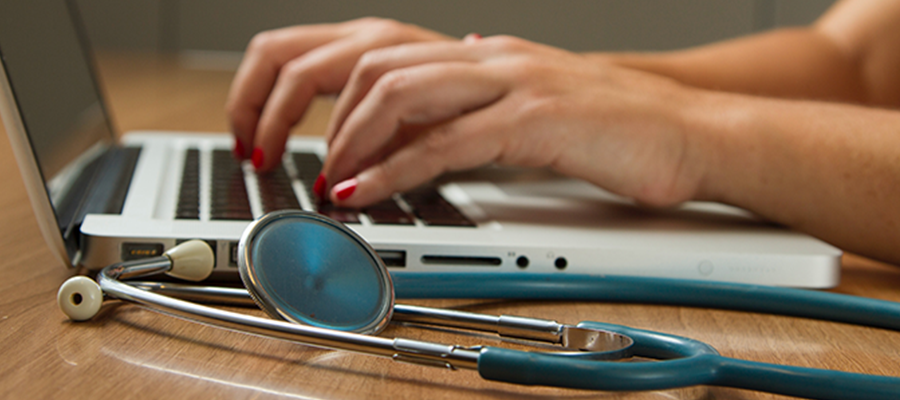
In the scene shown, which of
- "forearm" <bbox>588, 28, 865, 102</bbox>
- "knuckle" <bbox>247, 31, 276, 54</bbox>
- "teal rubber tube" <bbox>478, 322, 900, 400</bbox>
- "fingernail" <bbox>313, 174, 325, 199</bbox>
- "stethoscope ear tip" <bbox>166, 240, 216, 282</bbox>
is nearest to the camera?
"teal rubber tube" <bbox>478, 322, 900, 400</bbox>

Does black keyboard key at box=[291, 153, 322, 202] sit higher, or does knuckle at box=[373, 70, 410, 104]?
knuckle at box=[373, 70, 410, 104]

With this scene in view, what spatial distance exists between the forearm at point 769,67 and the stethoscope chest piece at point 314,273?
2.16 ft

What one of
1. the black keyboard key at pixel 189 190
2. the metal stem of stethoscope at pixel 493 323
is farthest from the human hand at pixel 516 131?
the metal stem of stethoscope at pixel 493 323

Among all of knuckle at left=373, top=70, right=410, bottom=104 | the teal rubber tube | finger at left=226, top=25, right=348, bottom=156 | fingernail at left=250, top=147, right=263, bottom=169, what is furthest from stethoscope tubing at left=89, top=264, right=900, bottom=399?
finger at left=226, top=25, right=348, bottom=156

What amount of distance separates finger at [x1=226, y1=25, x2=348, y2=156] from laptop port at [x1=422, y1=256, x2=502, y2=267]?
48 cm

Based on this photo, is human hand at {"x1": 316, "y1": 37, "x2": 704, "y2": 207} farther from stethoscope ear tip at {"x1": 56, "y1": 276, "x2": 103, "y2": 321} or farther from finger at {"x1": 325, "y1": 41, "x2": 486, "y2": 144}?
stethoscope ear tip at {"x1": 56, "y1": 276, "x2": 103, "y2": 321}

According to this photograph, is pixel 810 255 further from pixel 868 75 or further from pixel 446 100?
pixel 868 75

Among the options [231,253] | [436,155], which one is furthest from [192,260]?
[436,155]

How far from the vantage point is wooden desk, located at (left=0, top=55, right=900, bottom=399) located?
0.92 ft

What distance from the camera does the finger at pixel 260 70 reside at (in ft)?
2.80

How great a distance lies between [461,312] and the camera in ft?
1.16

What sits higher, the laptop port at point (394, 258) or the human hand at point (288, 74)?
the human hand at point (288, 74)

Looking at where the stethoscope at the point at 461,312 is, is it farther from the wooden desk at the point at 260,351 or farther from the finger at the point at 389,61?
the finger at the point at 389,61

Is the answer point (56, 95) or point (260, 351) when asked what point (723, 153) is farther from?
point (56, 95)
